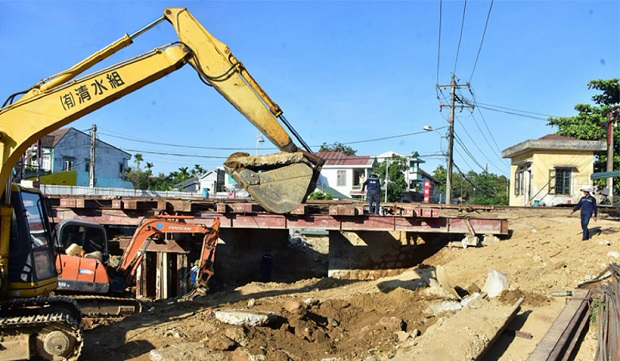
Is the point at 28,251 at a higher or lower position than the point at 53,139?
lower

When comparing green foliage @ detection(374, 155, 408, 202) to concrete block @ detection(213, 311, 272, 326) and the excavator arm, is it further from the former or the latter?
the excavator arm

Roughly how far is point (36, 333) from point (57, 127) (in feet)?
9.37

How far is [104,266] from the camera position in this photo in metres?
9.80

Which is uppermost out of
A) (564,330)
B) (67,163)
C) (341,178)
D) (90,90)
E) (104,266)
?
(90,90)

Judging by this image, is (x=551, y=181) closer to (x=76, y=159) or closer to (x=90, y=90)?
(x=90, y=90)

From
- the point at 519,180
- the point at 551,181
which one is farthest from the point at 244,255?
the point at 519,180

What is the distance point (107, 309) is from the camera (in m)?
9.60

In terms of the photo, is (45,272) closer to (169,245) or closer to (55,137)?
(169,245)

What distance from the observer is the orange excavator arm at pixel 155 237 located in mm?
10558

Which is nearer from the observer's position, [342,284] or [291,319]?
[291,319]

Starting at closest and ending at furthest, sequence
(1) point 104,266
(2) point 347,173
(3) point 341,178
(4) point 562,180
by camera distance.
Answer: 1. (1) point 104,266
2. (4) point 562,180
3. (2) point 347,173
4. (3) point 341,178

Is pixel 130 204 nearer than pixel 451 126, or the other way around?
pixel 130 204

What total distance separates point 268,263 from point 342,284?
4.23 m

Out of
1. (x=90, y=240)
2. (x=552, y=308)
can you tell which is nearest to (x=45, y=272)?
(x=90, y=240)
